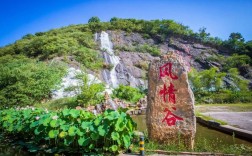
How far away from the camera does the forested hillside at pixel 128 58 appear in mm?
14180

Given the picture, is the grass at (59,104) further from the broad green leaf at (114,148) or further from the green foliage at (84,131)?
the broad green leaf at (114,148)

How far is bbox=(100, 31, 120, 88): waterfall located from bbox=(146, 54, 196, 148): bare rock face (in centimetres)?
1639

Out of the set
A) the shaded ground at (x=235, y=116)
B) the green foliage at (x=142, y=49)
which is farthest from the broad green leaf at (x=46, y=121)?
the green foliage at (x=142, y=49)

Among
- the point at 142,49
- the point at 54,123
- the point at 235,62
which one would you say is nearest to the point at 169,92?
the point at 54,123

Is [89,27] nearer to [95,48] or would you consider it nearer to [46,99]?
[95,48]

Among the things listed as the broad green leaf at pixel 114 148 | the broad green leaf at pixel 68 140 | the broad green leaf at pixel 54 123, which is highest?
the broad green leaf at pixel 54 123

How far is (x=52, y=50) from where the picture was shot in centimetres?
2402

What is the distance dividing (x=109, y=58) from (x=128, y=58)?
3.25 metres

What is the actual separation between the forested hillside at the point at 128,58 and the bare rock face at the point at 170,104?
8.84 ft

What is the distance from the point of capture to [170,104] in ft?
16.8

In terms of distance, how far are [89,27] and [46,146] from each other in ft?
109

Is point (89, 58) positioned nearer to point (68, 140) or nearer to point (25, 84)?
point (25, 84)

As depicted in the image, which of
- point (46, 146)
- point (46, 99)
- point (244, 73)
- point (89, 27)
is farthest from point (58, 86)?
point (244, 73)

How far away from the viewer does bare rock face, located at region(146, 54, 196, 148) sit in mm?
4953
